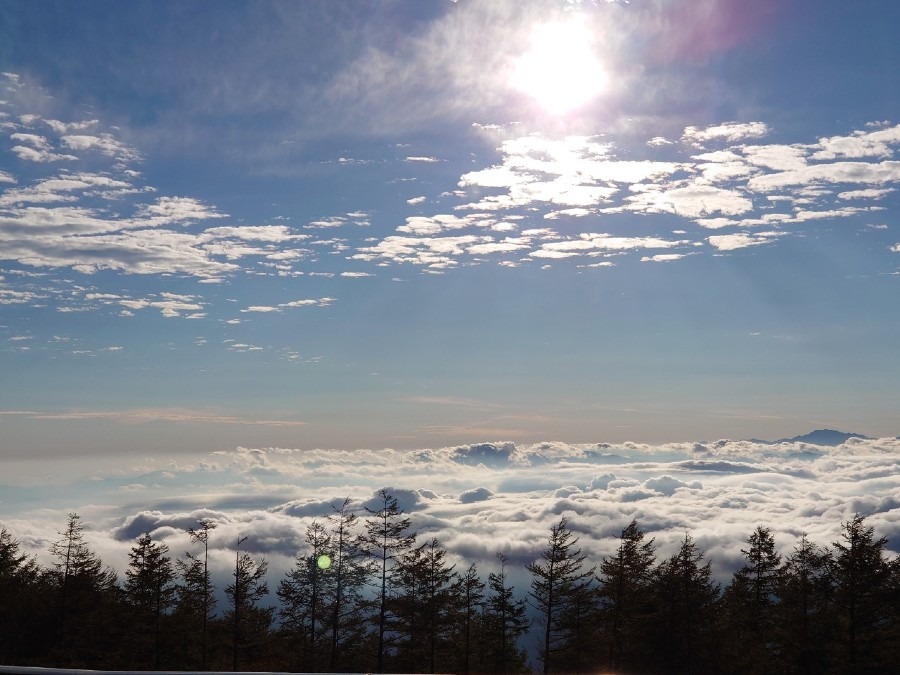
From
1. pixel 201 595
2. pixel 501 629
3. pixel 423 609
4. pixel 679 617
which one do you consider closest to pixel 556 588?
pixel 679 617

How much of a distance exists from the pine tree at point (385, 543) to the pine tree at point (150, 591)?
12.9m

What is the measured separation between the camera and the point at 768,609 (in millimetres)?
49125

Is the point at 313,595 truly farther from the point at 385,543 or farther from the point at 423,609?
the point at 385,543

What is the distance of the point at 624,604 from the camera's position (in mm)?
44062

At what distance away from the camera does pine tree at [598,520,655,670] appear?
4350cm

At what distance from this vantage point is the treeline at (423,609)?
40.9 m

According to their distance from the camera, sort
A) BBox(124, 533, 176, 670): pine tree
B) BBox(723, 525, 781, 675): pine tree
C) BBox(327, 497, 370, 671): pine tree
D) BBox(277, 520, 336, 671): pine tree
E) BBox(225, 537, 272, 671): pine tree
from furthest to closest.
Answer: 1. BBox(277, 520, 336, 671): pine tree
2. BBox(225, 537, 272, 671): pine tree
3. BBox(327, 497, 370, 671): pine tree
4. BBox(723, 525, 781, 675): pine tree
5. BBox(124, 533, 176, 670): pine tree

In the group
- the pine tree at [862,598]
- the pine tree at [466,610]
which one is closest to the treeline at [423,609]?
the pine tree at [862,598]

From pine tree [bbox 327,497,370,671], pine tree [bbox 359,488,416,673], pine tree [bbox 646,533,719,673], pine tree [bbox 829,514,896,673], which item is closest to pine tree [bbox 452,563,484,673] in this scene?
pine tree [bbox 359,488,416,673]

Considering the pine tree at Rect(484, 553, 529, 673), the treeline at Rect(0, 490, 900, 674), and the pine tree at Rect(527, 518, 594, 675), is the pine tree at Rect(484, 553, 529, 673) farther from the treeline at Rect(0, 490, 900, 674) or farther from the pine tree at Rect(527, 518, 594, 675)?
the pine tree at Rect(527, 518, 594, 675)

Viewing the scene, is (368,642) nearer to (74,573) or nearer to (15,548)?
(74,573)

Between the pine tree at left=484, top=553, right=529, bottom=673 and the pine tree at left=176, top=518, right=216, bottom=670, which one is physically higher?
the pine tree at left=176, top=518, right=216, bottom=670

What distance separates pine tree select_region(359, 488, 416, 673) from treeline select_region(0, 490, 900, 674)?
5.0 inches

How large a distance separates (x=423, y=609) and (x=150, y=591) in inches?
706
